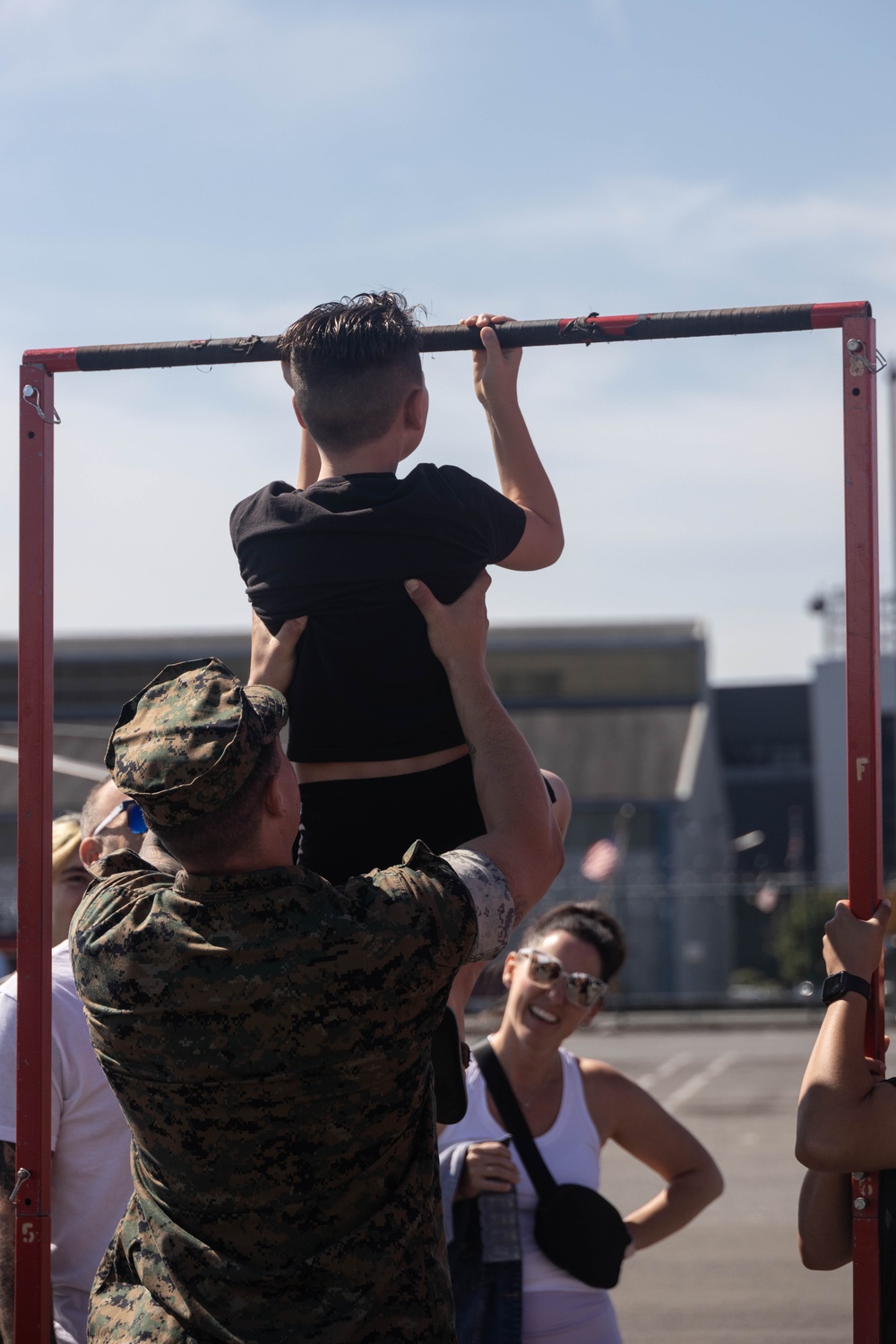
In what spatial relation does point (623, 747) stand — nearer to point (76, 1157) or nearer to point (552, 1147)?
point (552, 1147)

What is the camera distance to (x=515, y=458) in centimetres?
274

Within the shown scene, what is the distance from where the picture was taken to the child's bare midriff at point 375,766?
2594 millimetres

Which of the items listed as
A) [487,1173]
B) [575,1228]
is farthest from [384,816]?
[575,1228]

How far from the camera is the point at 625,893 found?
32.7m

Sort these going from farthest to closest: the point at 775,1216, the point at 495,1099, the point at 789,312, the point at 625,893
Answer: the point at 625,893
the point at 775,1216
the point at 495,1099
the point at 789,312

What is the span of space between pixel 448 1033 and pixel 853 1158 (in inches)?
26.9

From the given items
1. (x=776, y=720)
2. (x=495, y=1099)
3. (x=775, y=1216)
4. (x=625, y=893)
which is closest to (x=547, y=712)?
(x=776, y=720)

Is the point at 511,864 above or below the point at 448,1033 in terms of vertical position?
above

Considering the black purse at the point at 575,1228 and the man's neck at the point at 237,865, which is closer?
the man's neck at the point at 237,865

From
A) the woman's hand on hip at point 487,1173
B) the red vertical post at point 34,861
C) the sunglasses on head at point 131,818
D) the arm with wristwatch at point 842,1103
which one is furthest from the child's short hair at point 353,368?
the woman's hand on hip at point 487,1173

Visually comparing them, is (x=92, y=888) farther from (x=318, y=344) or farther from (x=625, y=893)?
(x=625, y=893)

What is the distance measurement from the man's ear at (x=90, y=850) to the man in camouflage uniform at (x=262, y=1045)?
1119 millimetres

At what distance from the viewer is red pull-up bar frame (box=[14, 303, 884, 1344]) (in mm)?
2514

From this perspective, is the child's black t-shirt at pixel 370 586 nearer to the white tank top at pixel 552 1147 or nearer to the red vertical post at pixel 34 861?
the red vertical post at pixel 34 861
